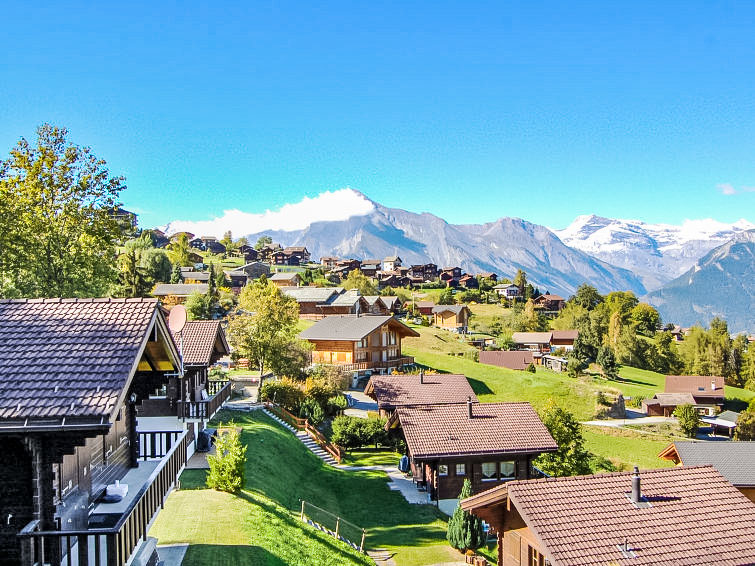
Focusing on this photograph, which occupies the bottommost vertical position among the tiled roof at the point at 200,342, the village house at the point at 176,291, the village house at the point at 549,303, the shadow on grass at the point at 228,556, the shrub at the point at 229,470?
the shadow on grass at the point at 228,556

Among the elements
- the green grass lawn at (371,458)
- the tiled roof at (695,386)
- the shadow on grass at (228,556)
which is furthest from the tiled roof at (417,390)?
the tiled roof at (695,386)

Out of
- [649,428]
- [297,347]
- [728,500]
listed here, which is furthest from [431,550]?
[649,428]

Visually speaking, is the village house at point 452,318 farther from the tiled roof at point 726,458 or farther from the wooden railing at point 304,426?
the tiled roof at point 726,458

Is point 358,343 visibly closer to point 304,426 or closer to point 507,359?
point 304,426

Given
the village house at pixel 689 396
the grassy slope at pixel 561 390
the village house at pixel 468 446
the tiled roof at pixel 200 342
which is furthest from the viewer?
the village house at pixel 689 396

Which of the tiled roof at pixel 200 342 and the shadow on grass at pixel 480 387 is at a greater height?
the tiled roof at pixel 200 342

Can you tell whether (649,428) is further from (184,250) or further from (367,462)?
(184,250)
